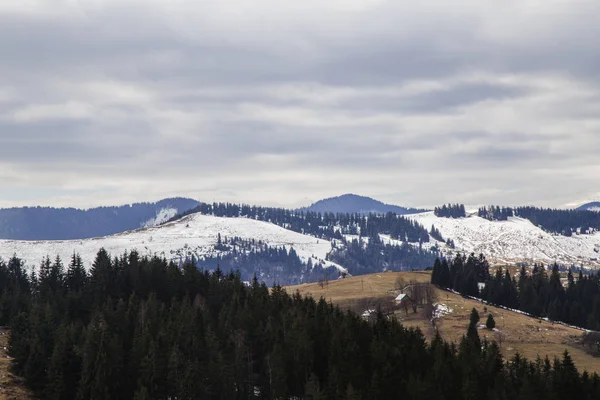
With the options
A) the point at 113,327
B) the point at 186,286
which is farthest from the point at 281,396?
the point at 186,286

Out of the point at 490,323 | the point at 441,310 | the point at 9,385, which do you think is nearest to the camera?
the point at 9,385

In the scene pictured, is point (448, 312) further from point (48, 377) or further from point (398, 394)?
point (48, 377)

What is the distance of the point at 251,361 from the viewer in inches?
3917

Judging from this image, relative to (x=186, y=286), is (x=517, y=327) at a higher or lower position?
lower

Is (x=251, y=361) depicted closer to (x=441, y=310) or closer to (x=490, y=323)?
(x=490, y=323)

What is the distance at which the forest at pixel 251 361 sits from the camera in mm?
87938

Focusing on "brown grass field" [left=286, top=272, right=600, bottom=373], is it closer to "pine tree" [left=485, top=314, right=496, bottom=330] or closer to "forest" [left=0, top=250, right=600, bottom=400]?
"pine tree" [left=485, top=314, right=496, bottom=330]

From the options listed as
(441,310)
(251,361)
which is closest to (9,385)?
(251,361)

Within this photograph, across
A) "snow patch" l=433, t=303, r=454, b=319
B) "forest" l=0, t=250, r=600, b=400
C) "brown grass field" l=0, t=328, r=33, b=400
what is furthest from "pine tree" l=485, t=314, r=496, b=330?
"brown grass field" l=0, t=328, r=33, b=400

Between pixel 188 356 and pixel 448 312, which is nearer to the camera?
pixel 188 356

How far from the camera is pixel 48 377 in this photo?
3514 inches

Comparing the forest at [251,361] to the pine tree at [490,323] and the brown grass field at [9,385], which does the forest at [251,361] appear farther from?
the pine tree at [490,323]

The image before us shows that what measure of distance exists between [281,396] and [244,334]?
773 inches

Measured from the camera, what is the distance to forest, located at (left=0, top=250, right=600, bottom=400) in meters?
87.9
